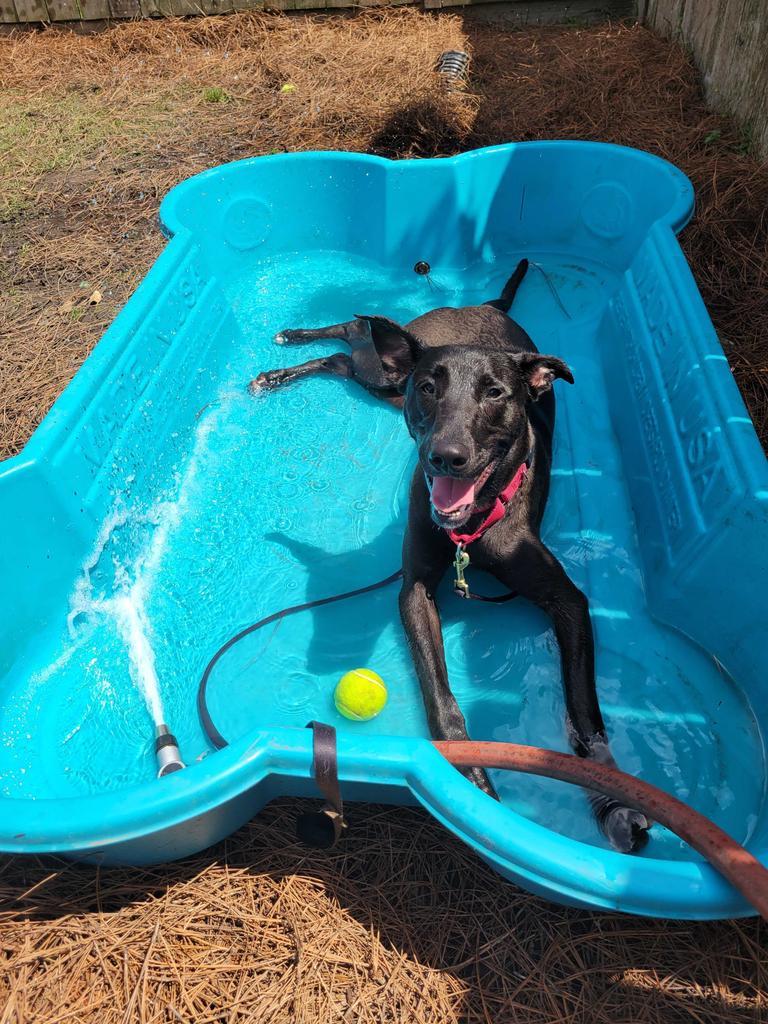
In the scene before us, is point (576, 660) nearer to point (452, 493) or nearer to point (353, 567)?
point (452, 493)

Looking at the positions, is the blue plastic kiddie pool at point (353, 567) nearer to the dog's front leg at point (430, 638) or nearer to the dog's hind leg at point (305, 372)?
the dog's hind leg at point (305, 372)

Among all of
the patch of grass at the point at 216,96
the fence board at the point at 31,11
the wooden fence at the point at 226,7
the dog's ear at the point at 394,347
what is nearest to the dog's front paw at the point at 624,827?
the dog's ear at the point at 394,347

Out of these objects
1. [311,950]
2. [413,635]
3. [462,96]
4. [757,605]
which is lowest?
[311,950]

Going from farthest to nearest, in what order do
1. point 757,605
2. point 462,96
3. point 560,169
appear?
point 462,96
point 560,169
point 757,605

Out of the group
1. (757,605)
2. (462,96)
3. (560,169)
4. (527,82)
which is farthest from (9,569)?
(527,82)

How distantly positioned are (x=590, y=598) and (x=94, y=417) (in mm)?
2730

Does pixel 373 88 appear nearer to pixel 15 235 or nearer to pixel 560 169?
pixel 560 169

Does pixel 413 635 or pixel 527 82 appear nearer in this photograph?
pixel 413 635

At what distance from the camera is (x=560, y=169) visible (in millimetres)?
5320

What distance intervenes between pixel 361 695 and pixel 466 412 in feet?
4.28

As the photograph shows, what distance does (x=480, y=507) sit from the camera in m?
3.06

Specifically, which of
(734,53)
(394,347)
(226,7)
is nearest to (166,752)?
(394,347)

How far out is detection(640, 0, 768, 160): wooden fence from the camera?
16.8 feet

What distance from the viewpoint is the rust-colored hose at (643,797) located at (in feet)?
6.34
